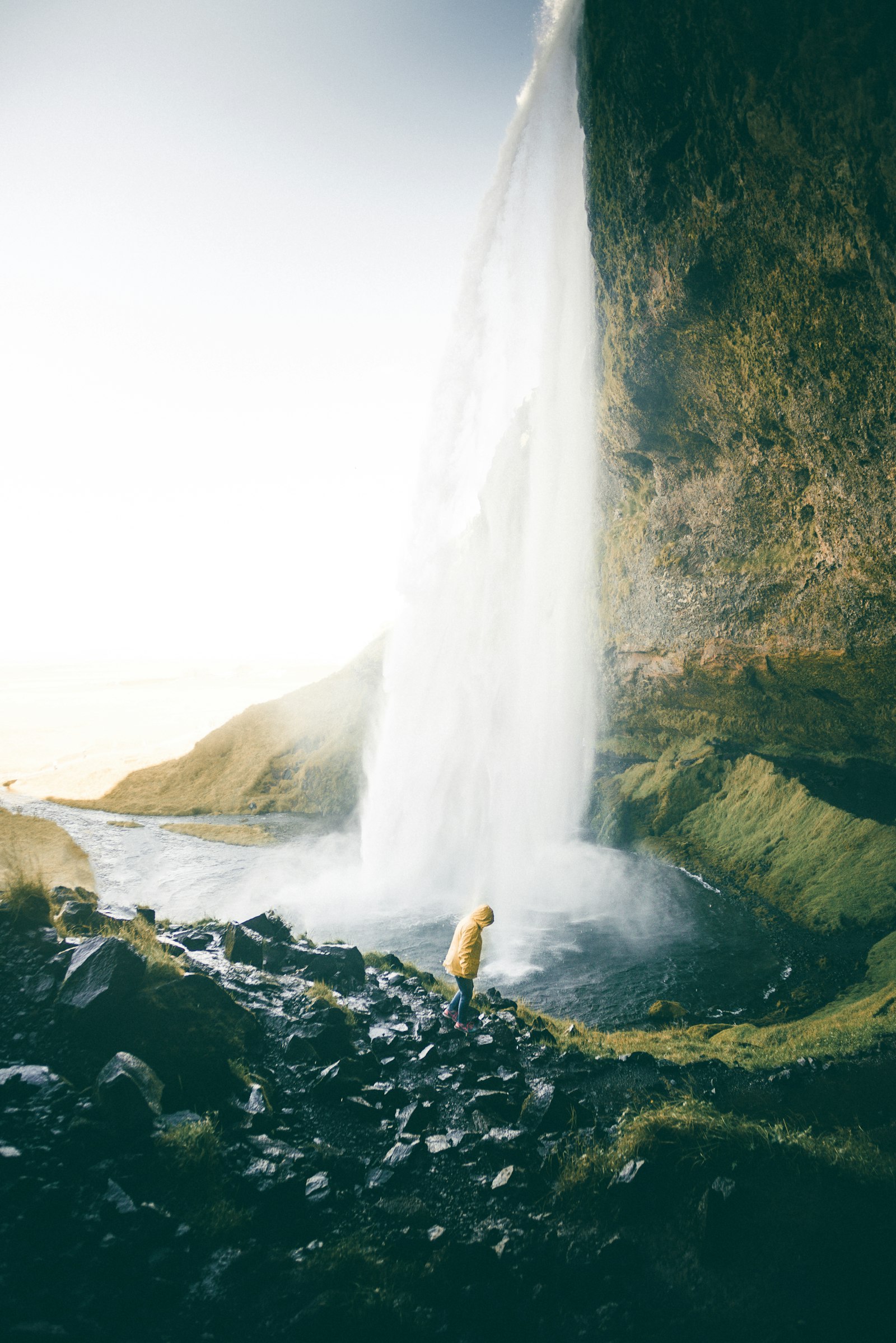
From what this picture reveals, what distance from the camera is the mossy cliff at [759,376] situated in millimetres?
5625

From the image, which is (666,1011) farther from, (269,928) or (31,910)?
(31,910)

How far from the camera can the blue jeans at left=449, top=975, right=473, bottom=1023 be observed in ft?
23.2

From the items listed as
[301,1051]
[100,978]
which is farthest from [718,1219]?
[100,978]

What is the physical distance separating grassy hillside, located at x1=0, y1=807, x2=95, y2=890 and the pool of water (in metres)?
0.53

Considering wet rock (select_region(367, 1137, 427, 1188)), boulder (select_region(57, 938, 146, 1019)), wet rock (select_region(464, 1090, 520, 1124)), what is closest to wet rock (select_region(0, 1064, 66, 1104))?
boulder (select_region(57, 938, 146, 1019))

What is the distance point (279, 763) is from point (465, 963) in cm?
2151

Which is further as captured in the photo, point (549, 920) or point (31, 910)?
point (549, 920)

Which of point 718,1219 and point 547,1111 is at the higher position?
point 718,1219

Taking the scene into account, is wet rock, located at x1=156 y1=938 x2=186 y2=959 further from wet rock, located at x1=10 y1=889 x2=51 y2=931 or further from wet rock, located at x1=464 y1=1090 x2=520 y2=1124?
wet rock, located at x1=464 y1=1090 x2=520 y2=1124

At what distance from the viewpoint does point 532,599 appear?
18.4m

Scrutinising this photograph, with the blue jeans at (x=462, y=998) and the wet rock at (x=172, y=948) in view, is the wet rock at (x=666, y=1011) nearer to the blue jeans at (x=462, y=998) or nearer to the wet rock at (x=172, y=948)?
the blue jeans at (x=462, y=998)

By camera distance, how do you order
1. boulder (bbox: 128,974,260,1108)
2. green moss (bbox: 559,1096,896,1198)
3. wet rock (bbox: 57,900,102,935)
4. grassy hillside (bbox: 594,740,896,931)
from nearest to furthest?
green moss (bbox: 559,1096,896,1198) < boulder (bbox: 128,974,260,1108) < wet rock (bbox: 57,900,102,935) < grassy hillside (bbox: 594,740,896,931)

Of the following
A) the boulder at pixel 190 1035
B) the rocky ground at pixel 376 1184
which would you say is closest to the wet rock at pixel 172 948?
the rocky ground at pixel 376 1184

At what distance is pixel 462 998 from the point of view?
279 inches
